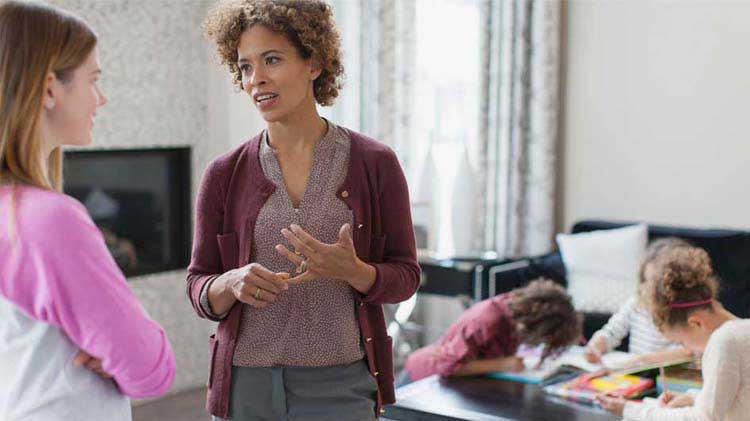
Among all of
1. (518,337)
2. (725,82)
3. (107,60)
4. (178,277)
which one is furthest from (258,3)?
(725,82)

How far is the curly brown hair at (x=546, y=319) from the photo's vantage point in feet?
9.80

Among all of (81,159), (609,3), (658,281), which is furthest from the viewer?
(609,3)

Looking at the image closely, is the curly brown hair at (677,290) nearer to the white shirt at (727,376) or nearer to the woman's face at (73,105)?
the white shirt at (727,376)

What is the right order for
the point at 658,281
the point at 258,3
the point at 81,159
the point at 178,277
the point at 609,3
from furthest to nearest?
the point at 609,3
the point at 178,277
the point at 81,159
the point at 658,281
the point at 258,3

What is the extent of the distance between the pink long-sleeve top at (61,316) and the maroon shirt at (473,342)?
5.85ft

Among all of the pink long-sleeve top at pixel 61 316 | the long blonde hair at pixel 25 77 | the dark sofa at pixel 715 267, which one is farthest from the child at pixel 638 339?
the long blonde hair at pixel 25 77

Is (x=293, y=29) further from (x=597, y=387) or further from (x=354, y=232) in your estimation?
(x=597, y=387)

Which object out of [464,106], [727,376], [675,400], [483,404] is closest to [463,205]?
[464,106]

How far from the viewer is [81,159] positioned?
4.07 meters

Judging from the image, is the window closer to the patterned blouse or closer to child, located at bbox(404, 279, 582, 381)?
child, located at bbox(404, 279, 582, 381)

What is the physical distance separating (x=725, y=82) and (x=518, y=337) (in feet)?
7.36

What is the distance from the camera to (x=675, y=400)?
2.39 meters

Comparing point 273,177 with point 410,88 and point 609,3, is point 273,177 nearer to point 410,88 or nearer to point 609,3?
point 410,88

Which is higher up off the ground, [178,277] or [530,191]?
[530,191]
